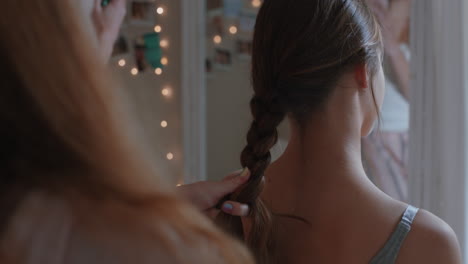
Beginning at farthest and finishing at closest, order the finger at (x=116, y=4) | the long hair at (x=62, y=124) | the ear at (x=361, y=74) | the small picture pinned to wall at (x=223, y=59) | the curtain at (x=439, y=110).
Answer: the small picture pinned to wall at (x=223, y=59) < the curtain at (x=439, y=110) < the ear at (x=361, y=74) < the finger at (x=116, y=4) < the long hair at (x=62, y=124)

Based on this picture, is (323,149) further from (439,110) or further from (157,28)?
(157,28)

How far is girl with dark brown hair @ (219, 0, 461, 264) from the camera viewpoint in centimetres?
111

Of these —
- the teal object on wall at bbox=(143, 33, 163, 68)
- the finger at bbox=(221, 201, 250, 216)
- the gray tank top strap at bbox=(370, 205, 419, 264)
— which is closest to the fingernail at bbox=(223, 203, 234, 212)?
the finger at bbox=(221, 201, 250, 216)

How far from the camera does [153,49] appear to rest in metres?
3.08

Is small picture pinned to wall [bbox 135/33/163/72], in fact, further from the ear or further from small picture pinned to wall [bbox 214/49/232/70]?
the ear

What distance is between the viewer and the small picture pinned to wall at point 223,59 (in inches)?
119

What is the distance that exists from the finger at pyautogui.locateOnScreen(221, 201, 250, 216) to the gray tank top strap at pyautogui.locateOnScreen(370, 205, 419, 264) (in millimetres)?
248

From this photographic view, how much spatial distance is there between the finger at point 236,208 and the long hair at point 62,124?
0.57m

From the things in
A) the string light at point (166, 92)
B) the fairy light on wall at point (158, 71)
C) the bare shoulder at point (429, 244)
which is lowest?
the string light at point (166, 92)

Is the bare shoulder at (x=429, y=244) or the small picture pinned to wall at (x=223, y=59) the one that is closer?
the bare shoulder at (x=429, y=244)

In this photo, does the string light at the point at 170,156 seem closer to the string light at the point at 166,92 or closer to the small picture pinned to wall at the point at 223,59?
the string light at the point at 166,92

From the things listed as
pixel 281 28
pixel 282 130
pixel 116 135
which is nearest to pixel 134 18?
pixel 282 130

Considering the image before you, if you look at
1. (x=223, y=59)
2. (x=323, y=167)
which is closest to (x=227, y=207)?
(x=323, y=167)

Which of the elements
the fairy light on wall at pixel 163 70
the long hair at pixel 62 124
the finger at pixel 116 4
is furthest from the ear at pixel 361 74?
the fairy light on wall at pixel 163 70
